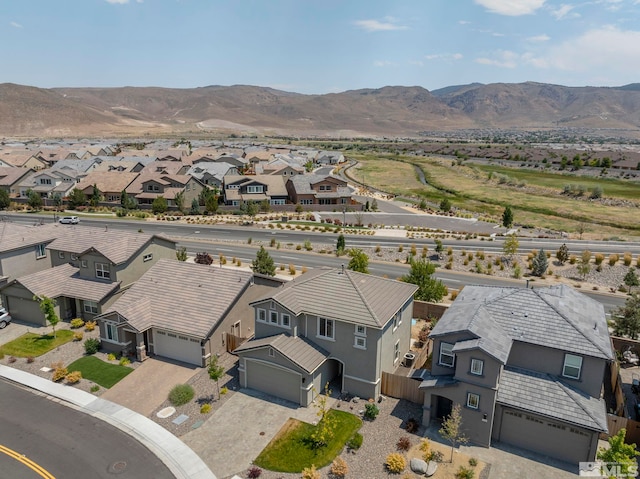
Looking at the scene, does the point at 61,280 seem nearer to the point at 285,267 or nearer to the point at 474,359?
the point at 285,267

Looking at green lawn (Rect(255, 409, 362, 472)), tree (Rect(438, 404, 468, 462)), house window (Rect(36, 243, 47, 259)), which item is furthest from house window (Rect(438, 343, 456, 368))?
house window (Rect(36, 243, 47, 259))

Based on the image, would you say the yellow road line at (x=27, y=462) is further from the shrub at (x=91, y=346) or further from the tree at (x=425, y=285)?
the tree at (x=425, y=285)

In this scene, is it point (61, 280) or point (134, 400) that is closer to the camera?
point (134, 400)

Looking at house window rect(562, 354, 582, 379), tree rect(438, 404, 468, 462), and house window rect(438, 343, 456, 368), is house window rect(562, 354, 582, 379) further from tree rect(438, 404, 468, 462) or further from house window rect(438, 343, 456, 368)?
tree rect(438, 404, 468, 462)

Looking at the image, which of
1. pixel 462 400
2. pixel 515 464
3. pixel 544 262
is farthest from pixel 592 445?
pixel 544 262

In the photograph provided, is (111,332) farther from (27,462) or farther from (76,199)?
(76,199)

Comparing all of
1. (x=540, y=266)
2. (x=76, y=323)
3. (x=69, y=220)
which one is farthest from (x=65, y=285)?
(x=540, y=266)

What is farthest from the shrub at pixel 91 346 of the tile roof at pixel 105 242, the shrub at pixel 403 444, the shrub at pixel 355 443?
the shrub at pixel 403 444
